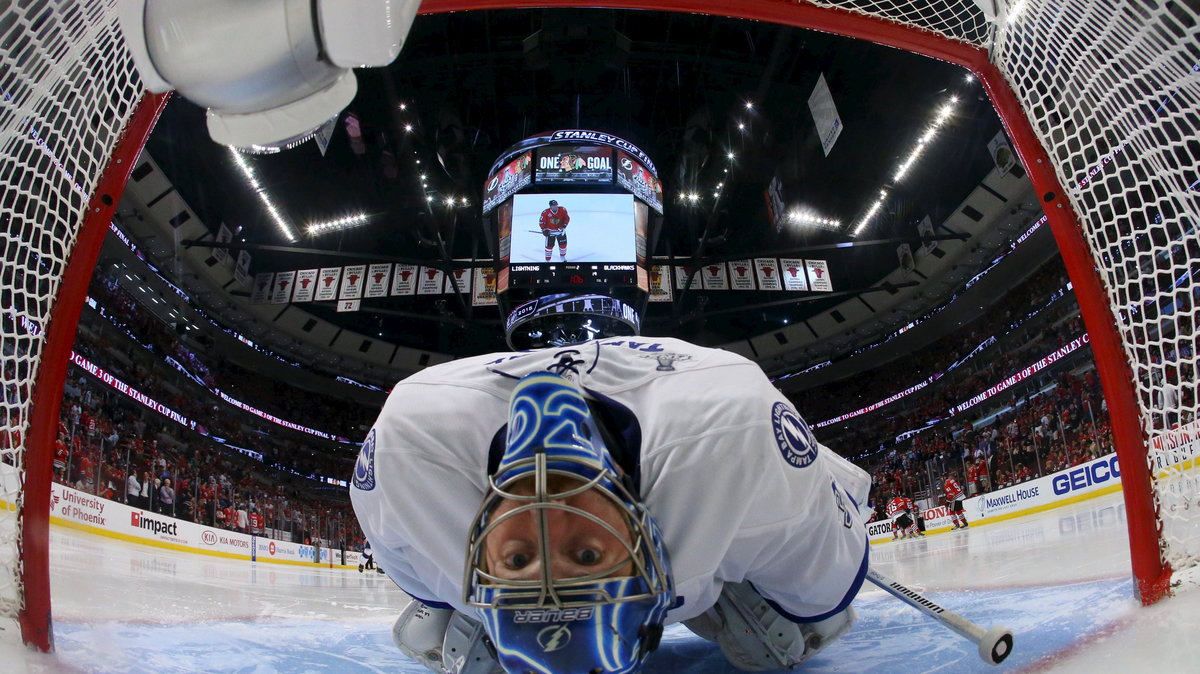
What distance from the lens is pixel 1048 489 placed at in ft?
29.2

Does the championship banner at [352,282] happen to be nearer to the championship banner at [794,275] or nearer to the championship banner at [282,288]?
the championship banner at [282,288]

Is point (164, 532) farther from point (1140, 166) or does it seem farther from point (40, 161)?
point (1140, 166)

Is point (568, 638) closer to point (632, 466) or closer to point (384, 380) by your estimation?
point (632, 466)

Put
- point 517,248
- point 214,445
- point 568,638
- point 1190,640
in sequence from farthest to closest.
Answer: point 214,445
point 517,248
point 1190,640
point 568,638

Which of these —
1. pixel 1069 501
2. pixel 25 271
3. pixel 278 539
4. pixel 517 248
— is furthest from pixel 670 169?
pixel 25 271

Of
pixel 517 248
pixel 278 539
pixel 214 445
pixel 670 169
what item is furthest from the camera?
pixel 214 445

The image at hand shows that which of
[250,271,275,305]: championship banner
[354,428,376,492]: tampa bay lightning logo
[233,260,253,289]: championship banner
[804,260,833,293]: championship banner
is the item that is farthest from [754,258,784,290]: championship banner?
[354,428,376,492]: tampa bay lightning logo

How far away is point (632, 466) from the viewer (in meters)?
1.14

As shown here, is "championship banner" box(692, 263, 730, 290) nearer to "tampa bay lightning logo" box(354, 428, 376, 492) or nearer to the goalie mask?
"tampa bay lightning logo" box(354, 428, 376, 492)

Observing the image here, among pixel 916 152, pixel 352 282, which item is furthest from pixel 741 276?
pixel 352 282

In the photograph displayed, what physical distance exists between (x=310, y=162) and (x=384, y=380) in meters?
9.65

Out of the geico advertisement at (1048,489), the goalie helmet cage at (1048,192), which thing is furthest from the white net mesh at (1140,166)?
the geico advertisement at (1048,489)

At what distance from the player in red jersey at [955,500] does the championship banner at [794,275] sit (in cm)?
430

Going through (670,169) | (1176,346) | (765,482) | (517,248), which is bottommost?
(765,482)
